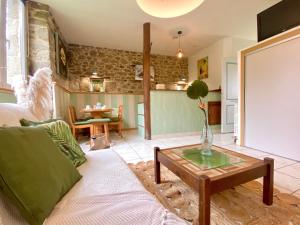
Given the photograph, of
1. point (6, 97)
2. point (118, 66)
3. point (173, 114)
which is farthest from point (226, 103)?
point (6, 97)

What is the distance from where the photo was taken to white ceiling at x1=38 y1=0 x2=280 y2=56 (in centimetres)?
313

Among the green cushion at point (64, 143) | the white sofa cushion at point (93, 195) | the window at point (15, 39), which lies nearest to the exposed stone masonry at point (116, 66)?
the window at point (15, 39)

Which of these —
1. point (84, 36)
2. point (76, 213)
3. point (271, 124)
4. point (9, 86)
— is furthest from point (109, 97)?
point (76, 213)

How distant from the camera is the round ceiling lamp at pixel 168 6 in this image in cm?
183

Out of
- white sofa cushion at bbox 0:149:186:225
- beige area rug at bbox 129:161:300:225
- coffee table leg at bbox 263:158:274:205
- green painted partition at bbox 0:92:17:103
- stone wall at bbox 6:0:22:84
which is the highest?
stone wall at bbox 6:0:22:84

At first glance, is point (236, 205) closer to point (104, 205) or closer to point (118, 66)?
point (104, 205)

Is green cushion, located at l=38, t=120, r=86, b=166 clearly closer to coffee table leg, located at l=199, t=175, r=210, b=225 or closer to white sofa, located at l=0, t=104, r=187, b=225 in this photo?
white sofa, located at l=0, t=104, r=187, b=225

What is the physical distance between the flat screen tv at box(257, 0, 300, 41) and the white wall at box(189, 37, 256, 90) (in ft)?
5.59

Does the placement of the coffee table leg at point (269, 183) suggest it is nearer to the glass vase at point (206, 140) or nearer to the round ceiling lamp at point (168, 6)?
the glass vase at point (206, 140)

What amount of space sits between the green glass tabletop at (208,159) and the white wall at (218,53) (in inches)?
154

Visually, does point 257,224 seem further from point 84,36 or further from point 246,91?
point 84,36

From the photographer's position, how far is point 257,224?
3.37 feet

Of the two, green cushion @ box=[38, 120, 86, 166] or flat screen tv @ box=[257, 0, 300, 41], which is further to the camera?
flat screen tv @ box=[257, 0, 300, 41]

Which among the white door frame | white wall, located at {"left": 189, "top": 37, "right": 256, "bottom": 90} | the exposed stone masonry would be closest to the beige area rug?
the white door frame
